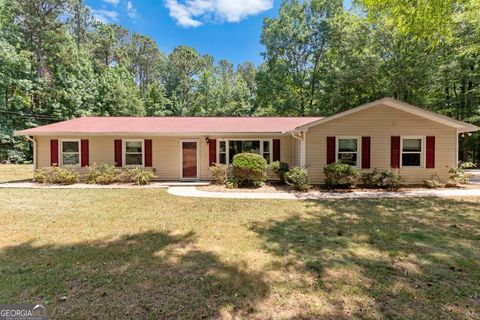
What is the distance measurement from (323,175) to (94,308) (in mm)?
10117

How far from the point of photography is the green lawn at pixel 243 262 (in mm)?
3059

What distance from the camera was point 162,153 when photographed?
13.2 meters

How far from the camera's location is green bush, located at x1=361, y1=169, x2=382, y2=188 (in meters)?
11.1

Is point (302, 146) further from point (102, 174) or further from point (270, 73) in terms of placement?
point (270, 73)

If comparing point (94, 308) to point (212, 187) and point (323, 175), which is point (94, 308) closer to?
point (212, 187)

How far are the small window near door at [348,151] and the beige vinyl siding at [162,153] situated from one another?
2.63 meters

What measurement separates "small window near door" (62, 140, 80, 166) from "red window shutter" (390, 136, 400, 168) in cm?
1440

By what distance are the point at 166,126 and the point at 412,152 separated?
11596mm

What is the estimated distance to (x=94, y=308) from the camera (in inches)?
118

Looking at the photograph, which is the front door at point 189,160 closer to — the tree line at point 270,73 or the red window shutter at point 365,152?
the red window shutter at point 365,152

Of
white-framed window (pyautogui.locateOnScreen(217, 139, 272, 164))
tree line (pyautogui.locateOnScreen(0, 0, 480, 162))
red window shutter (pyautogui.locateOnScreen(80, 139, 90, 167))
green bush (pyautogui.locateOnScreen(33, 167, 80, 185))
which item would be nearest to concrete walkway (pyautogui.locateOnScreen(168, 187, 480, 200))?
white-framed window (pyautogui.locateOnScreen(217, 139, 272, 164))

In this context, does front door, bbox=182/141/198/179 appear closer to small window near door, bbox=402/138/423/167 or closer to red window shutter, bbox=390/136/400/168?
red window shutter, bbox=390/136/400/168

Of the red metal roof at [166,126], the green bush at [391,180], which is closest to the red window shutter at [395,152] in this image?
the green bush at [391,180]

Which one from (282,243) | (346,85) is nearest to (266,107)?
(346,85)
